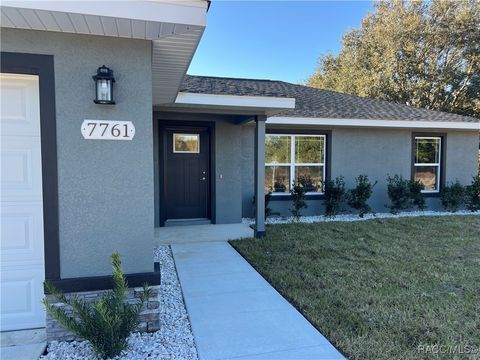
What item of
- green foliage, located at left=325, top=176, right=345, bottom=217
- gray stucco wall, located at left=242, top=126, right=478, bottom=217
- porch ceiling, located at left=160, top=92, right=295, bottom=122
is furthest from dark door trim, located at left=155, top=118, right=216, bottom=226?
green foliage, located at left=325, top=176, right=345, bottom=217

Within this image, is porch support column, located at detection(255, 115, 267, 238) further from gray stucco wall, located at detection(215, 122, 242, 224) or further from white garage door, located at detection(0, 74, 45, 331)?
white garage door, located at detection(0, 74, 45, 331)

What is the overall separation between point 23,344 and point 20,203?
1289 mm

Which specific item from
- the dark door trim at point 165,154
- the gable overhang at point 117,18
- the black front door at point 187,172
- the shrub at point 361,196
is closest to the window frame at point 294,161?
the shrub at point 361,196

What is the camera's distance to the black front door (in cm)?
806

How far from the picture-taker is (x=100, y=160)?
9.87 feet

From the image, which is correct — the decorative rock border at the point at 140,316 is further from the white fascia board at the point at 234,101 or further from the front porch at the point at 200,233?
the white fascia board at the point at 234,101

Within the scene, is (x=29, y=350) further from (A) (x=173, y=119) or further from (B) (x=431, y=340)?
(A) (x=173, y=119)

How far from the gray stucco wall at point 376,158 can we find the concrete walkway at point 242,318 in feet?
13.7

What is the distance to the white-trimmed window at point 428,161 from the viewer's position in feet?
33.5

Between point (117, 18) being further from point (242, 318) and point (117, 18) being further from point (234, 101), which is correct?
point (234, 101)

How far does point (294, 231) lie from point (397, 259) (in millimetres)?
2336

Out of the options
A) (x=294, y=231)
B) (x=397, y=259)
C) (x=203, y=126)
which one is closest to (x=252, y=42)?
(x=203, y=126)

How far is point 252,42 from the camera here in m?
19.4

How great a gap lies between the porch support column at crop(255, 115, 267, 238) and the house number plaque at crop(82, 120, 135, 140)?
386cm
